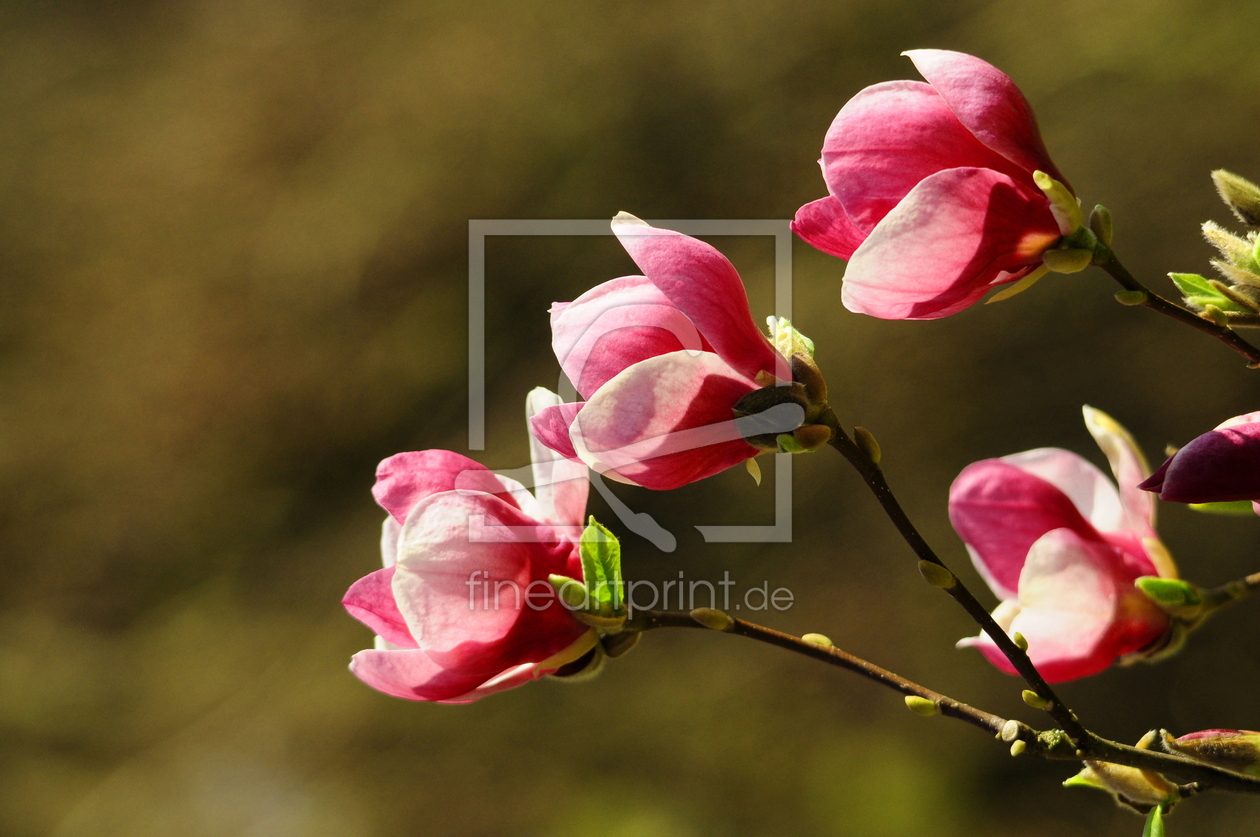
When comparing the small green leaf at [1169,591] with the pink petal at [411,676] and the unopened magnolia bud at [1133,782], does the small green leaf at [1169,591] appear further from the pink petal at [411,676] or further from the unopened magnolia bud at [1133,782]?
the pink petal at [411,676]

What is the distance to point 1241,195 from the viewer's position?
0.38 m

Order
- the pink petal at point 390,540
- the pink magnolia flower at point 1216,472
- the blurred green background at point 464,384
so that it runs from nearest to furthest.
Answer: the pink magnolia flower at point 1216,472 < the pink petal at point 390,540 < the blurred green background at point 464,384

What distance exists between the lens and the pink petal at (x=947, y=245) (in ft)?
1.02

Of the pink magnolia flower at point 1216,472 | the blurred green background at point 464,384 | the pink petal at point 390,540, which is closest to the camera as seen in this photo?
the pink magnolia flower at point 1216,472

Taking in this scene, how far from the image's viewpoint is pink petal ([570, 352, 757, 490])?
320 millimetres

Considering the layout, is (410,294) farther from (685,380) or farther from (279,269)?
(685,380)

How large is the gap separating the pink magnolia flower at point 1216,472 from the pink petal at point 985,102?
0.11 meters

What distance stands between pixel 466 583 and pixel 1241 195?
1.10 feet

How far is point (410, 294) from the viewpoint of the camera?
1838 millimetres

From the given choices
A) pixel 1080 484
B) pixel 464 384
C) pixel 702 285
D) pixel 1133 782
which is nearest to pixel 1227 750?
pixel 1133 782

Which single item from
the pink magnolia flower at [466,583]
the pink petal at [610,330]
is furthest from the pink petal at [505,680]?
the pink petal at [610,330]

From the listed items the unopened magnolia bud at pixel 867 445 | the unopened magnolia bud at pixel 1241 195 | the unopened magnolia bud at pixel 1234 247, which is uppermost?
the unopened magnolia bud at pixel 1241 195

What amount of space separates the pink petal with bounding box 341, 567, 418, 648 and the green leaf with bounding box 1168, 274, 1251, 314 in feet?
1.08

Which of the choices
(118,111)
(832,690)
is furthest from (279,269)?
(832,690)
